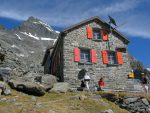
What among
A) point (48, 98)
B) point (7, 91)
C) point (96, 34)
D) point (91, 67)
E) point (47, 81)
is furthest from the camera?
point (96, 34)

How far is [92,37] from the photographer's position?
125 ft

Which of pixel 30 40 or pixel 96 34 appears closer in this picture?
pixel 96 34

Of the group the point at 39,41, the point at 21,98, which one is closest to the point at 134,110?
the point at 21,98

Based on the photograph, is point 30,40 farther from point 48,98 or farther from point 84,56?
point 48,98

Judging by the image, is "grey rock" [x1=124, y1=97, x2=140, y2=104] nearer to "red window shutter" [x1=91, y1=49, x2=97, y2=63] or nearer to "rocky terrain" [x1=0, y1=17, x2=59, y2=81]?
"red window shutter" [x1=91, y1=49, x2=97, y2=63]

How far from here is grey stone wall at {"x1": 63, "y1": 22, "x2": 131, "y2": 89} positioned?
3547 cm

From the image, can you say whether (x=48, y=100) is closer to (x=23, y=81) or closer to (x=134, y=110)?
(x=23, y=81)

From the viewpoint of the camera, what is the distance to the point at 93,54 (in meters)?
37.1

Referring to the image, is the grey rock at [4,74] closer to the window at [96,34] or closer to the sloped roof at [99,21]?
the sloped roof at [99,21]

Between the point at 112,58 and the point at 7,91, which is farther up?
the point at 112,58

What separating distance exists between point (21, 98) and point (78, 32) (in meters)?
12.9

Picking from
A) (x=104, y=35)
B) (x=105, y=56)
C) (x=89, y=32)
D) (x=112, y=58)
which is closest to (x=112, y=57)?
(x=112, y=58)

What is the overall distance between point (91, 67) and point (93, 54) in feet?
4.68

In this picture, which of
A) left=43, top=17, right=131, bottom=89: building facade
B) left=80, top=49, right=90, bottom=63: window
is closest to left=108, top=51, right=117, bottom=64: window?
left=43, top=17, right=131, bottom=89: building facade
